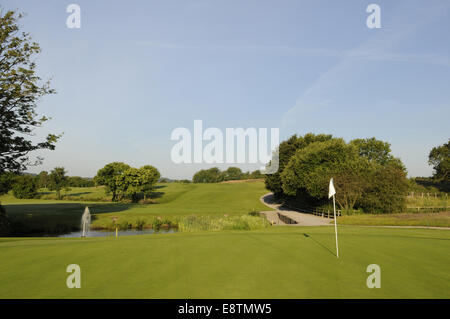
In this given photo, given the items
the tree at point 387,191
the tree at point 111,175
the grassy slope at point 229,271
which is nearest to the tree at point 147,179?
the tree at point 111,175

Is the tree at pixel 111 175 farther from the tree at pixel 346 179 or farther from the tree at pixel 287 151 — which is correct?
the tree at pixel 346 179

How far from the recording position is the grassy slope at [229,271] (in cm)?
560

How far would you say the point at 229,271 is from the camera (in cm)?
693

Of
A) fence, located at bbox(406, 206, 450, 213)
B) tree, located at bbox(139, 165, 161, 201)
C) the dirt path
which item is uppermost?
tree, located at bbox(139, 165, 161, 201)

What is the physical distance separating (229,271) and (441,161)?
85249mm

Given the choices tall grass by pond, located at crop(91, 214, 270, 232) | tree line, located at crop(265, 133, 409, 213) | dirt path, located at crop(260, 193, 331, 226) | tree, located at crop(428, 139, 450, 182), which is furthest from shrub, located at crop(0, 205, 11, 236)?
tree, located at crop(428, 139, 450, 182)

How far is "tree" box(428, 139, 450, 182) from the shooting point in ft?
222

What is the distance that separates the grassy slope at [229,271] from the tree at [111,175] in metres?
62.0

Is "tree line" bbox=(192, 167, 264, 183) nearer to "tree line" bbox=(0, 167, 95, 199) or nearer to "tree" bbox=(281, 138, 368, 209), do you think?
"tree line" bbox=(0, 167, 95, 199)

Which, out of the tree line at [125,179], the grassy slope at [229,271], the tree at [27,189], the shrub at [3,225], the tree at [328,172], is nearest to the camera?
the grassy slope at [229,271]

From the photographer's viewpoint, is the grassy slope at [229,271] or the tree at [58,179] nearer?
the grassy slope at [229,271]

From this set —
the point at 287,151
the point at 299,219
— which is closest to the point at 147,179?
the point at 287,151

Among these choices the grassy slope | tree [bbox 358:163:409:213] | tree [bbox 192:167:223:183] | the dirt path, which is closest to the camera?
the grassy slope

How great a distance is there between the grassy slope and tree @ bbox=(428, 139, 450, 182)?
7305 centimetres
